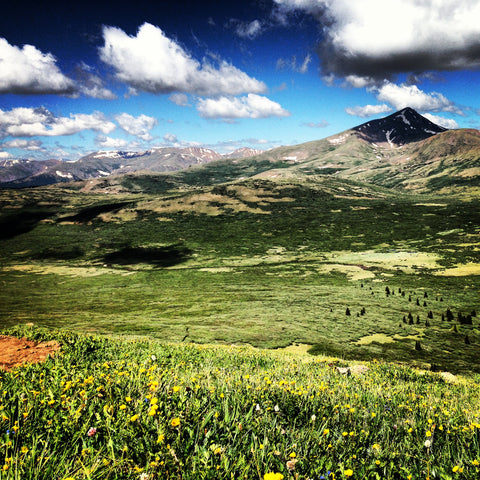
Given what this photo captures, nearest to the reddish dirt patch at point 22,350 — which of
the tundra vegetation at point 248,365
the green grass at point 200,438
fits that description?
the tundra vegetation at point 248,365

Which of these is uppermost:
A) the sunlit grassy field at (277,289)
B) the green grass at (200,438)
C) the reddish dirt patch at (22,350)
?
the green grass at (200,438)

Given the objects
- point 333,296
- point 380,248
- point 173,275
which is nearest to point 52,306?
point 173,275

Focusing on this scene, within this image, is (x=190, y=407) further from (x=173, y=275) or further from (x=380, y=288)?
(x=173, y=275)

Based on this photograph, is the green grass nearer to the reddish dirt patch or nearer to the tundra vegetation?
the tundra vegetation

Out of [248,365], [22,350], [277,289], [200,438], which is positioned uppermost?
[200,438]

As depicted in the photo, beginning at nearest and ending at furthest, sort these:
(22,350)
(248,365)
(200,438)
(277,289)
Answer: (200,438), (248,365), (22,350), (277,289)

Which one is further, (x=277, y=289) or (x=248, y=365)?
(x=277, y=289)

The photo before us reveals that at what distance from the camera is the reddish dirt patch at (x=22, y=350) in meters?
9.97

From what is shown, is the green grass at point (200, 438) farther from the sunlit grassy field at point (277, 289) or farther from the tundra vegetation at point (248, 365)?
the sunlit grassy field at point (277, 289)

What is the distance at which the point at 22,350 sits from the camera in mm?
11398

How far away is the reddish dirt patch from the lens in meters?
9.97

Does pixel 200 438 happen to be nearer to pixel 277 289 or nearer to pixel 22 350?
pixel 22 350

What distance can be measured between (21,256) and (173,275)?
384ft

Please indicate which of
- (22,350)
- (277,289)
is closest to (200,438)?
(22,350)
